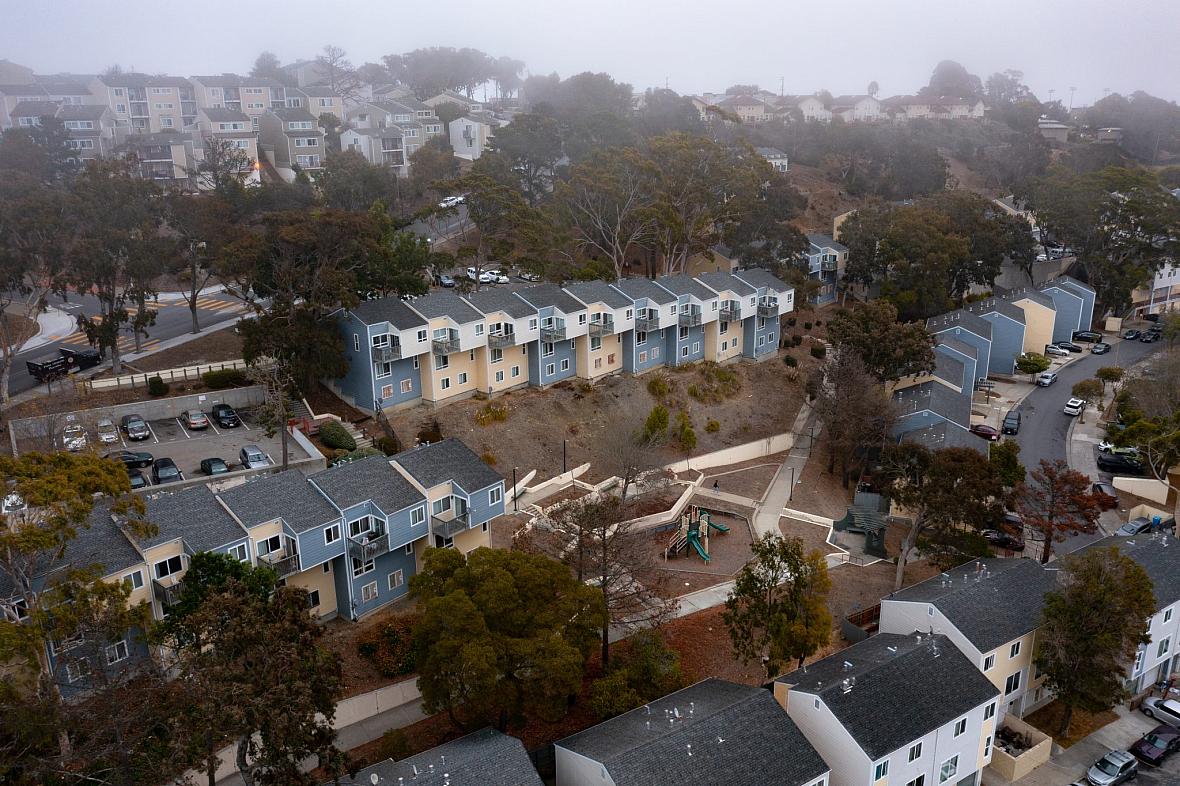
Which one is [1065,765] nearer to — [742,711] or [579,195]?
[742,711]

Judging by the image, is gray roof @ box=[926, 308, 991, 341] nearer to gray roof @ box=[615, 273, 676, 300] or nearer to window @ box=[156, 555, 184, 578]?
gray roof @ box=[615, 273, 676, 300]

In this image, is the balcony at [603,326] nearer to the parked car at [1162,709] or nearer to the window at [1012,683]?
the window at [1012,683]

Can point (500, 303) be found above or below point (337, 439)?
above

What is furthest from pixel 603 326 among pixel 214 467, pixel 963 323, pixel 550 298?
pixel 963 323

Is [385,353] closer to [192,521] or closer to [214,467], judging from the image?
[214,467]

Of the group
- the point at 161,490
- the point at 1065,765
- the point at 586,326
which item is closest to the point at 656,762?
the point at 1065,765

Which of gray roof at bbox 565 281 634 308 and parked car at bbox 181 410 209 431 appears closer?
parked car at bbox 181 410 209 431

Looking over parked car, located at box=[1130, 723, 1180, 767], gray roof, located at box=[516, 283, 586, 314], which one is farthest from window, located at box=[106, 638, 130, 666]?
parked car, located at box=[1130, 723, 1180, 767]
